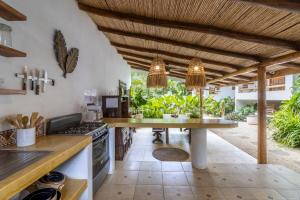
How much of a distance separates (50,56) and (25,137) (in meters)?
1.21

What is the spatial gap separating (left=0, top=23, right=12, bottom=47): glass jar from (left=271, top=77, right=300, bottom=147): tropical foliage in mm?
7685

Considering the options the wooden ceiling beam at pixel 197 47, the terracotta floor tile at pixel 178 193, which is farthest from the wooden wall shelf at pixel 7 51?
the wooden ceiling beam at pixel 197 47

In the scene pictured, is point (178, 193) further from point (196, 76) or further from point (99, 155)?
point (196, 76)

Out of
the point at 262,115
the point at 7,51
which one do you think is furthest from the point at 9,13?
the point at 262,115

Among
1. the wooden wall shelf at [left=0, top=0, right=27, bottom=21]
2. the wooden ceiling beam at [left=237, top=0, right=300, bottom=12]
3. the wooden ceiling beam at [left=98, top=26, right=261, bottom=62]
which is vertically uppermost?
the wooden ceiling beam at [left=98, top=26, right=261, bottom=62]

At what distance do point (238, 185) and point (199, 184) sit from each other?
2.22ft

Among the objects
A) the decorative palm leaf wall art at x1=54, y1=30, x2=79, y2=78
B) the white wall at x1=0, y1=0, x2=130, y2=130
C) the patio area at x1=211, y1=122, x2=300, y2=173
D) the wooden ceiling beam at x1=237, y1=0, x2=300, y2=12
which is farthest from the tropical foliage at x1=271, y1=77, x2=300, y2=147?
the decorative palm leaf wall art at x1=54, y1=30, x2=79, y2=78

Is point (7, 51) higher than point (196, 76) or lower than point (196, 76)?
lower

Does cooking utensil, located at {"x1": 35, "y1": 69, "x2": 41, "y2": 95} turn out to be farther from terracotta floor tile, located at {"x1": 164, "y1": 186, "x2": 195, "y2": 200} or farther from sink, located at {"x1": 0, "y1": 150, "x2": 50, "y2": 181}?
terracotta floor tile, located at {"x1": 164, "y1": 186, "x2": 195, "y2": 200}

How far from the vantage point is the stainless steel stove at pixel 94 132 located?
2.41 m

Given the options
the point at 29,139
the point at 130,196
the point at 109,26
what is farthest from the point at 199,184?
the point at 109,26

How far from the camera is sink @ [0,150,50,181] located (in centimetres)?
118

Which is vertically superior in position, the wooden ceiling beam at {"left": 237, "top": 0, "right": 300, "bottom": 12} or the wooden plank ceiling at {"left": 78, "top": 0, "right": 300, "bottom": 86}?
the wooden plank ceiling at {"left": 78, "top": 0, "right": 300, "bottom": 86}

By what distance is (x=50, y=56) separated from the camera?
2486mm
